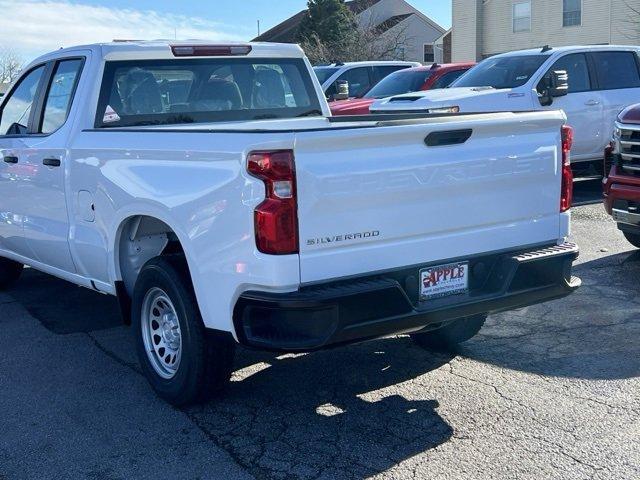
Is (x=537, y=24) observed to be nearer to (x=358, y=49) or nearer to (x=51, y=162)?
(x=358, y=49)

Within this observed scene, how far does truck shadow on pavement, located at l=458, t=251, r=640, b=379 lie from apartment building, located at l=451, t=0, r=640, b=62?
2554cm

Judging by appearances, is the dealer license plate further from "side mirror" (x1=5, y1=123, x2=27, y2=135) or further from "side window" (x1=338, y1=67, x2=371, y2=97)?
"side window" (x1=338, y1=67, x2=371, y2=97)

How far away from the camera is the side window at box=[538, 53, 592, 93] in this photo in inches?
466

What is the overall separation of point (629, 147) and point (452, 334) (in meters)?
2.96

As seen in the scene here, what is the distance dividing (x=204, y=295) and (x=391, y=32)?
146 feet

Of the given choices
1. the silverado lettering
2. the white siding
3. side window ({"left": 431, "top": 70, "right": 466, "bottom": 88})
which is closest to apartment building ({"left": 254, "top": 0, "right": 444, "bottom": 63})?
the white siding

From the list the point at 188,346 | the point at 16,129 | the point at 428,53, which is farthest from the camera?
the point at 428,53

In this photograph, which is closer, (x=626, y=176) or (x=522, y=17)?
(x=626, y=176)

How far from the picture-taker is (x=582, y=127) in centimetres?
1177

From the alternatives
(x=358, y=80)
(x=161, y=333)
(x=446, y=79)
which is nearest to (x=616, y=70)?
(x=446, y=79)

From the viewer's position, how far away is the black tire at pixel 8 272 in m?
7.57

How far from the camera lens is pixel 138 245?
5.28 meters

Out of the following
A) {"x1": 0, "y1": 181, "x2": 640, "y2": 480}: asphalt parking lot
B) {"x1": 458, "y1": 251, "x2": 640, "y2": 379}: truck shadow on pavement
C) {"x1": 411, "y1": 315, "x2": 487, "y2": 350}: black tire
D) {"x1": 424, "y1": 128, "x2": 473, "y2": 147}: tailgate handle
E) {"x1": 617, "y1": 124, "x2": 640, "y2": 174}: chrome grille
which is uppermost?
{"x1": 424, "y1": 128, "x2": 473, "y2": 147}: tailgate handle

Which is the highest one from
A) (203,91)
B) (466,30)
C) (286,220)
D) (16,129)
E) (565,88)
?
(466,30)
